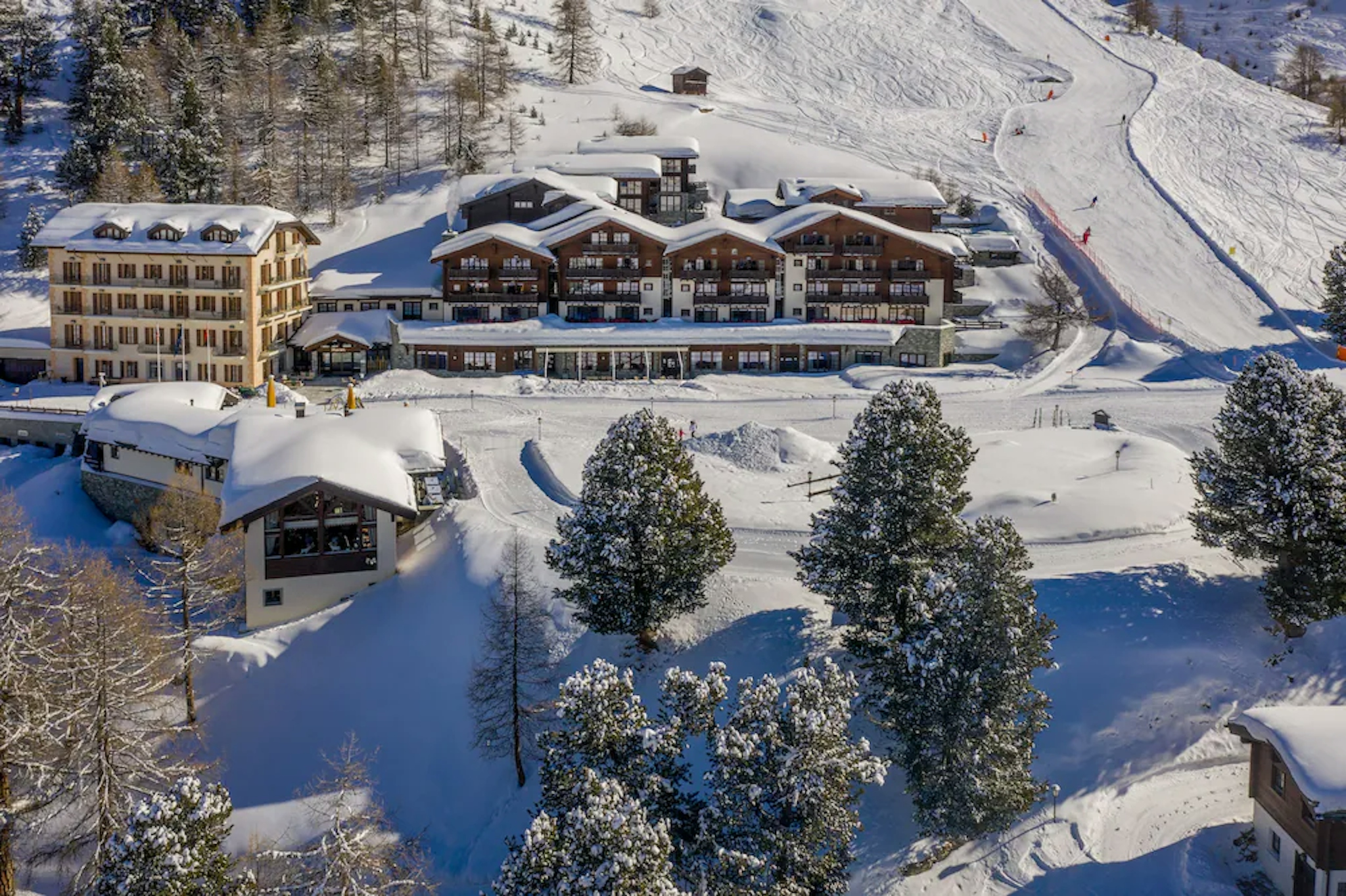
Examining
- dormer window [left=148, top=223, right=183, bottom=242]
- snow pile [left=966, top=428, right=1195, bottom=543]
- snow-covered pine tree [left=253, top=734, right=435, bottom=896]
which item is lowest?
snow-covered pine tree [left=253, top=734, right=435, bottom=896]

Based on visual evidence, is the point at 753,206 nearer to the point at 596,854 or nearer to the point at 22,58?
the point at 22,58

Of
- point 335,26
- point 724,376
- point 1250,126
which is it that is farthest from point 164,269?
point 1250,126

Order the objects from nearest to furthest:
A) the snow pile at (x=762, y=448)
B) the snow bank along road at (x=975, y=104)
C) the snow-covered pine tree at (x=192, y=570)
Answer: the snow-covered pine tree at (x=192, y=570) < the snow pile at (x=762, y=448) < the snow bank along road at (x=975, y=104)

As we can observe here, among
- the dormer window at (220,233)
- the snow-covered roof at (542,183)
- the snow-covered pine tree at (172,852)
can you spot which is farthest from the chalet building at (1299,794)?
the snow-covered roof at (542,183)

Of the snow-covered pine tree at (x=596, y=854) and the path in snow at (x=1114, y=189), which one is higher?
the path in snow at (x=1114, y=189)

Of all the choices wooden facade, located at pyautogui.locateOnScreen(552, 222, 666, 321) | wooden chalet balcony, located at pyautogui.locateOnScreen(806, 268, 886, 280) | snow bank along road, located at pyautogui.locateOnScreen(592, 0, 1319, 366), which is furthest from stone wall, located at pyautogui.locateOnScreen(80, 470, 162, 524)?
snow bank along road, located at pyautogui.locateOnScreen(592, 0, 1319, 366)

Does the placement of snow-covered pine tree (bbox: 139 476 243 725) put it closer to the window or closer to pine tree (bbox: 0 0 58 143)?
the window

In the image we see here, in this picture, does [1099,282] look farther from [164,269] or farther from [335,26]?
[335,26]

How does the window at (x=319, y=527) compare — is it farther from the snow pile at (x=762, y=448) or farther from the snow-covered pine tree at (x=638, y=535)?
the snow pile at (x=762, y=448)
